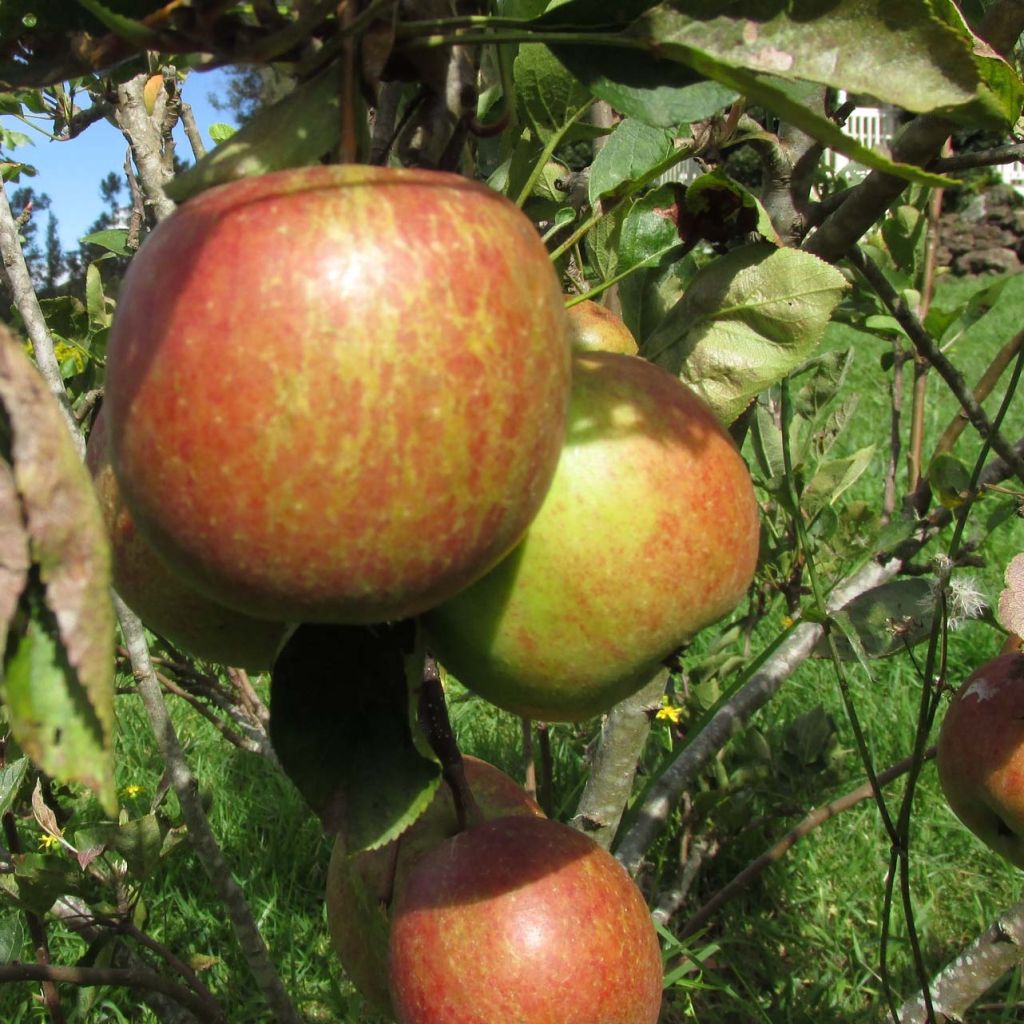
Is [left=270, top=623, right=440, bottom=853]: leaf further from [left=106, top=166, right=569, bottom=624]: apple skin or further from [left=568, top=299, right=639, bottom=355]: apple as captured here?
[left=568, top=299, right=639, bottom=355]: apple

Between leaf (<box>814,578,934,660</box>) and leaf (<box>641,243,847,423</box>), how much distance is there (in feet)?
1.74

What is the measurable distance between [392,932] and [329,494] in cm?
52

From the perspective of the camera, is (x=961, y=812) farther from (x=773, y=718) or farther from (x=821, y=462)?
(x=773, y=718)

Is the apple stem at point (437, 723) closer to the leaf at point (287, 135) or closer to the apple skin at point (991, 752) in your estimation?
the leaf at point (287, 135)

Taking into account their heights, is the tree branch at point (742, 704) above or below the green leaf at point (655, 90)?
below

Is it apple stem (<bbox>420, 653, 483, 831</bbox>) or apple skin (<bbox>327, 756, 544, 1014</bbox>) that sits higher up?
apple stem (<bbox>420, 653, 483, 831</bbox>)

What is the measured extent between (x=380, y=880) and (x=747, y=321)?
58 cm

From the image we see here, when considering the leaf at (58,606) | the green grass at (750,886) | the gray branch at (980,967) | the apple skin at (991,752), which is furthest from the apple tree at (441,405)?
the green grass at (750,886)

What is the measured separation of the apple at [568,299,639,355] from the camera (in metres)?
0.85

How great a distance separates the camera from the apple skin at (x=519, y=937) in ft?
2.66

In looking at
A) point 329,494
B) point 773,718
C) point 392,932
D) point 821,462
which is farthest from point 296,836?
point 329,494

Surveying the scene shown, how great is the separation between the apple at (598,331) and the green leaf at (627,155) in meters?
0.09

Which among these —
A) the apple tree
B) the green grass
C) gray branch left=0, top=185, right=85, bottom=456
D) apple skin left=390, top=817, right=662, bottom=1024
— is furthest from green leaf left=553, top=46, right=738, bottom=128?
A: the green grass

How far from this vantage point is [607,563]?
0.62 m
